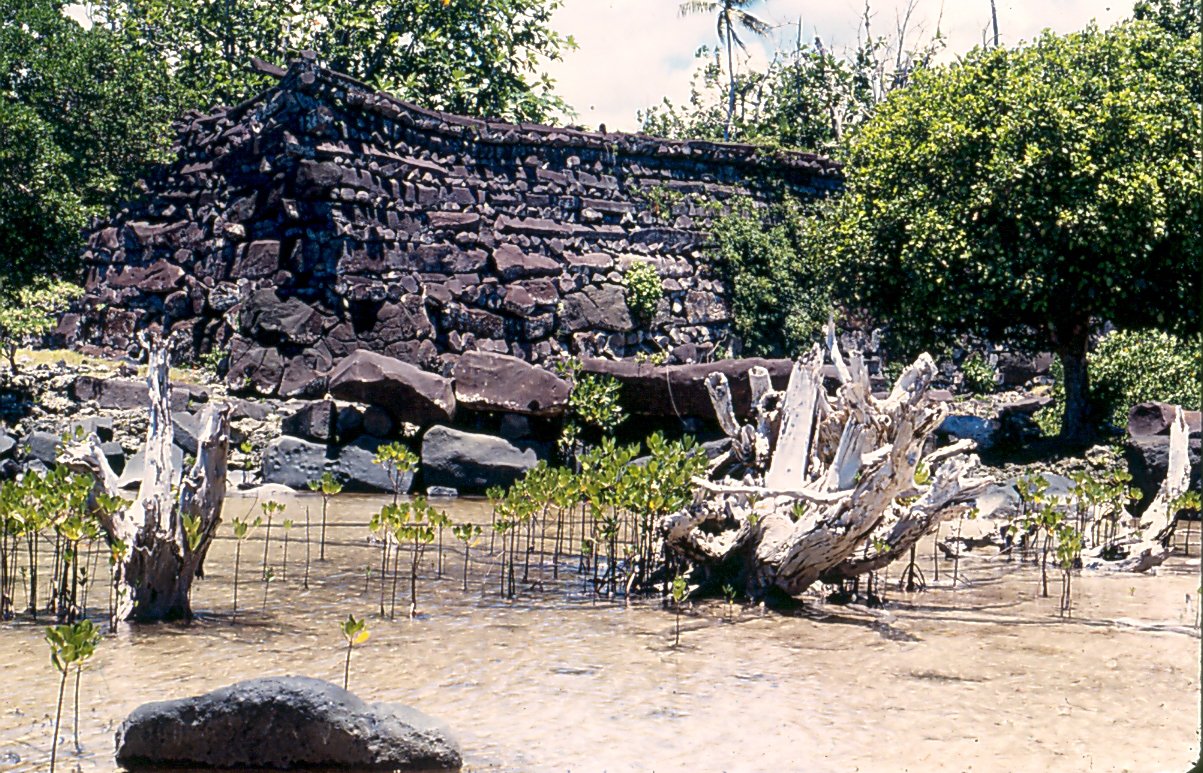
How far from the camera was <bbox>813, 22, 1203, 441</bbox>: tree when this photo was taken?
53.3ft

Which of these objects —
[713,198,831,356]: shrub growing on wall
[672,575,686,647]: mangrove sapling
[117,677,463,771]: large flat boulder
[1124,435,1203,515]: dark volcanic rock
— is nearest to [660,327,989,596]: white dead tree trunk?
[672,575,686,647]: mangrove sapling

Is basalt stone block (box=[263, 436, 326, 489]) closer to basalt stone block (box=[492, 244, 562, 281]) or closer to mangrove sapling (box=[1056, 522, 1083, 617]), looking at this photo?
basalt stone block (box=[492, 244, 562, 281])

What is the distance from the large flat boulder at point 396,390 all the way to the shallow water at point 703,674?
6541mm

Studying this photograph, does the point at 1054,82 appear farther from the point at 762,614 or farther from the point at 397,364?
the point at 762,614

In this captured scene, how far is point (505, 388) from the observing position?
55.5ft

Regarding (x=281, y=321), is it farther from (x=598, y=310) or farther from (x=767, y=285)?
(x=767, y=285)

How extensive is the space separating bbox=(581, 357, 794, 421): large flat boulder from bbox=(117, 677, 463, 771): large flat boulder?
12025 mm

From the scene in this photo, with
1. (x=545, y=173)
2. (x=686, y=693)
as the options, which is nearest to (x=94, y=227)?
(x=545, y=173)

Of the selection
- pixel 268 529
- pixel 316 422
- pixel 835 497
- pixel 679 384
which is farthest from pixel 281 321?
pixel 835 497

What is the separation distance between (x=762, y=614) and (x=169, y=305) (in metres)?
14.4

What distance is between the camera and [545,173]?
70.3 feet

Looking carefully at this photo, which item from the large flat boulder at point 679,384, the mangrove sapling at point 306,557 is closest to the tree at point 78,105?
the large flat boulder at point 679,384

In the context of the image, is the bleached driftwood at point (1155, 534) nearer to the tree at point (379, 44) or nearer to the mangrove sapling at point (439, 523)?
the mangrove sapling at point (439, 523)

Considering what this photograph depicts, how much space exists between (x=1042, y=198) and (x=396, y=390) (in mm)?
8670
